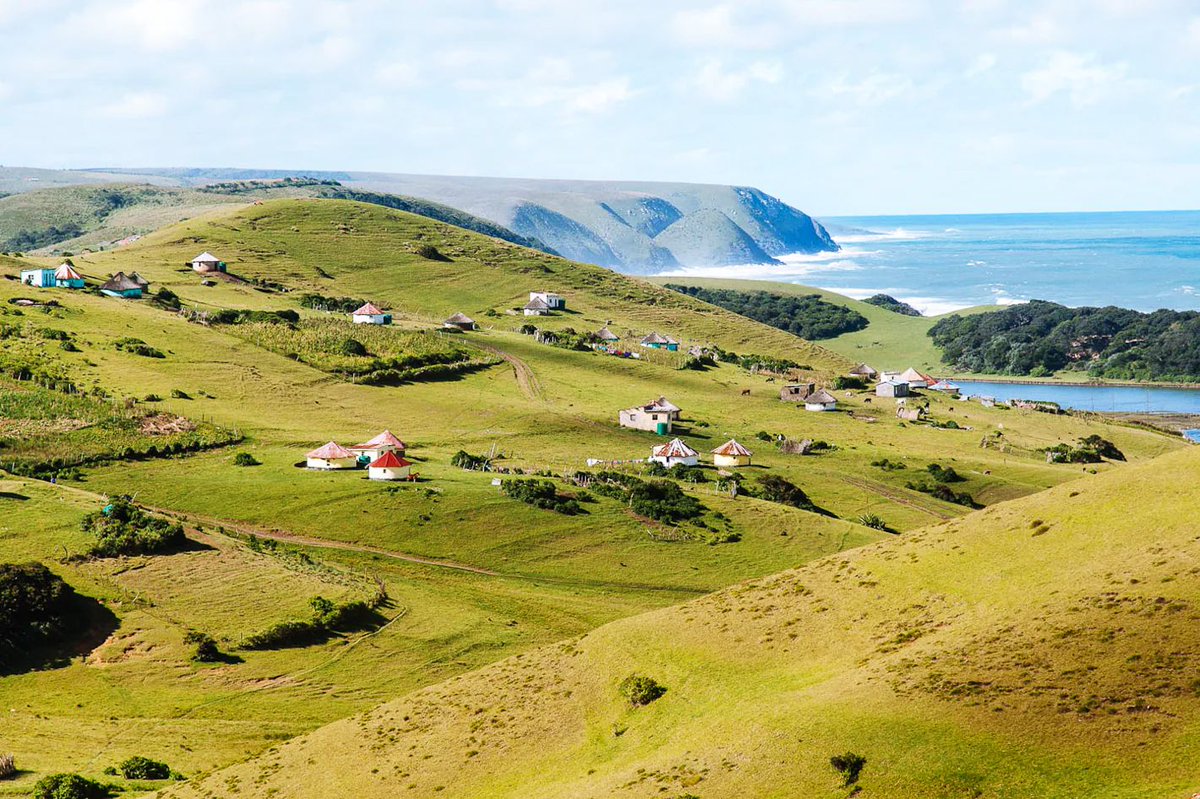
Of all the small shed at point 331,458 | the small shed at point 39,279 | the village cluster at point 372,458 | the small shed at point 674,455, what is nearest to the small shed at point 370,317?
the small shed at point 39,279

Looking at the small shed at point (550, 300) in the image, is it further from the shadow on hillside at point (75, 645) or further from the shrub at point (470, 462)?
the shadow on hillside at point (75, 645)

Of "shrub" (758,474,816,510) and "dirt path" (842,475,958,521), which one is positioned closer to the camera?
"shrub" (758,474,816,510)

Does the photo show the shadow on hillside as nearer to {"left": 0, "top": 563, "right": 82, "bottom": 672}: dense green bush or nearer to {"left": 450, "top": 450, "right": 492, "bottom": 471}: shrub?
{"left": 0, "top": 563, "right": 82, "bottom": 672}: dense green bush

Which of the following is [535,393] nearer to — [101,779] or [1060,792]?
[101,779]

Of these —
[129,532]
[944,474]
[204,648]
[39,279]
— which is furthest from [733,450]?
[39,279]

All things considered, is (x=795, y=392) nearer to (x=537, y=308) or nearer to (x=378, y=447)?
(x=537, y=308)

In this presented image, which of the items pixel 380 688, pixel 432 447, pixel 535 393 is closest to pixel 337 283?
pixel 535 393

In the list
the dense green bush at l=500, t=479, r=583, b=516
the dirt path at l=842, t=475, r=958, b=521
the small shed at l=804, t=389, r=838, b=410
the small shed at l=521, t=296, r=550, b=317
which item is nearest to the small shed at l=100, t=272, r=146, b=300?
the small shed at l=521, t=296, r=550, b=317
